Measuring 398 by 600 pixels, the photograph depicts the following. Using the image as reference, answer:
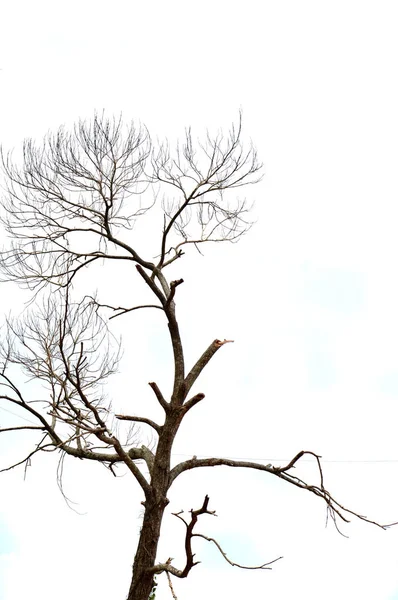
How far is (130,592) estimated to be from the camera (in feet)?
23.1

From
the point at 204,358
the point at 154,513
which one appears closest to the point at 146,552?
the point at 154,513

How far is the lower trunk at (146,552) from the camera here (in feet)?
22.9

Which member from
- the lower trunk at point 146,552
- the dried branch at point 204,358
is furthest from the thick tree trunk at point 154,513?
the dried branch at point 204,358

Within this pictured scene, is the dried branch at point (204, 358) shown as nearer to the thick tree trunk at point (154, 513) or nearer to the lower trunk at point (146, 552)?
the thick tree trunk at point (154, 513)

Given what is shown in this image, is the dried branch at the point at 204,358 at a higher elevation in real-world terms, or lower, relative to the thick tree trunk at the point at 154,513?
higher

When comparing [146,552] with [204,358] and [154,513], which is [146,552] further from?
[204,358]

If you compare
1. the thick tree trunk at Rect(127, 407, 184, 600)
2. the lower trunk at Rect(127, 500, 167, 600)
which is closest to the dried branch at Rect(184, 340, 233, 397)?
the thick tree trunk at Rect(127, 407, 184, 600)

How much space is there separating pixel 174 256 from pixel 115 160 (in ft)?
4.17

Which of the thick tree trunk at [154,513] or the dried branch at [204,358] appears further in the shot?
the dried branch at [204,358]

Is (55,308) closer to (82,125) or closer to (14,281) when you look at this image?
(14,281)

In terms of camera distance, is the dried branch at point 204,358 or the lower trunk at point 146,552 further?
the dried branch at point 204,358

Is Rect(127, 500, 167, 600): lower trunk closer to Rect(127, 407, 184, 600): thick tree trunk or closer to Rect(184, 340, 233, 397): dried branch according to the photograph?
Rect(127, 407, 184, 600): thick tree trunk

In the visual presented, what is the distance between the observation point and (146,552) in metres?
7.04

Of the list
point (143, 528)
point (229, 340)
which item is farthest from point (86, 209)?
point (143, 528)
